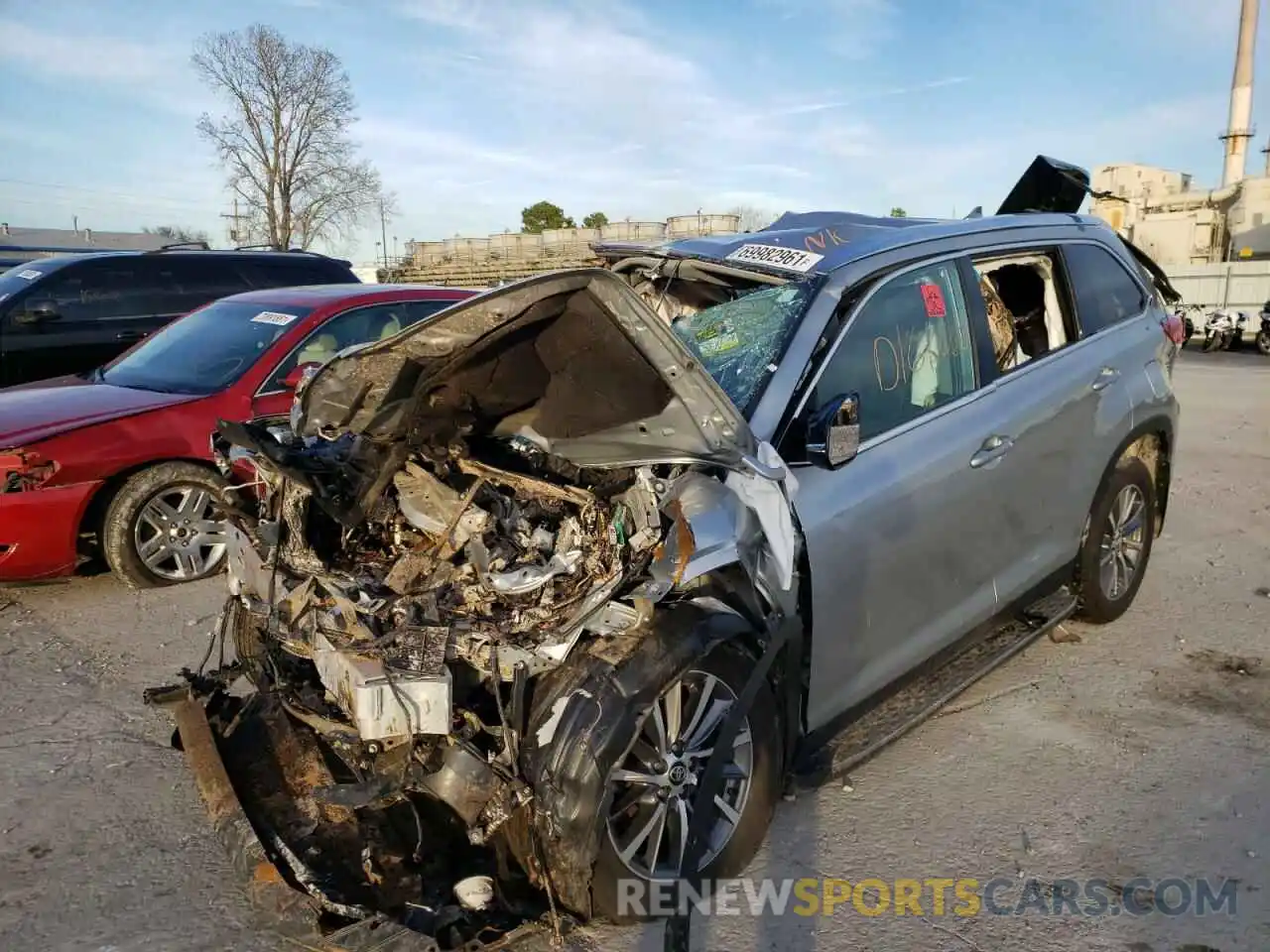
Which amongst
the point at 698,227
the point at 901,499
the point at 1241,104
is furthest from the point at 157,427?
the point at 1241,104

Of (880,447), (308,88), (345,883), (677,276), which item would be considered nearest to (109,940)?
(345,883)

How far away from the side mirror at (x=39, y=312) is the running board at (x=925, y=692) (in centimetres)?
867

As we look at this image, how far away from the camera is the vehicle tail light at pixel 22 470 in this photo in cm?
509

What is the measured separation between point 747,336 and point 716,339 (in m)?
0.16

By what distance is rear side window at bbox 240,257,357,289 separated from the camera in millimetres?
9898

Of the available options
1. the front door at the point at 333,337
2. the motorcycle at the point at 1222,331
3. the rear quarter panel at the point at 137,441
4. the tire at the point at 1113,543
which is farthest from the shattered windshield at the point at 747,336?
the motorcycle at the point at 1222,331

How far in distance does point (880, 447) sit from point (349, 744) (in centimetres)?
201

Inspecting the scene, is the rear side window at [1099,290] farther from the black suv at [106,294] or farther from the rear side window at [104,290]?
the rear side window at [104,290]

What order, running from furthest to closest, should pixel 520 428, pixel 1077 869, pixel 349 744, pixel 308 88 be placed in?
pixel 308 88
pixel 520 428
pixel 1077 869
pixel 349 744

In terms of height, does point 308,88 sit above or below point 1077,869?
above

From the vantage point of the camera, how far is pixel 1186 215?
38469 millimetres

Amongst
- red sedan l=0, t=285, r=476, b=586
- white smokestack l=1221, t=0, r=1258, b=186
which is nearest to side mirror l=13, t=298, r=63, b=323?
red sedan l=0, t=285, r=476, b=586

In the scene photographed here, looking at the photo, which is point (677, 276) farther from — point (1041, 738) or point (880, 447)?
point (1041, 738)

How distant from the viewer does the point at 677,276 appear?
4.17 metres
